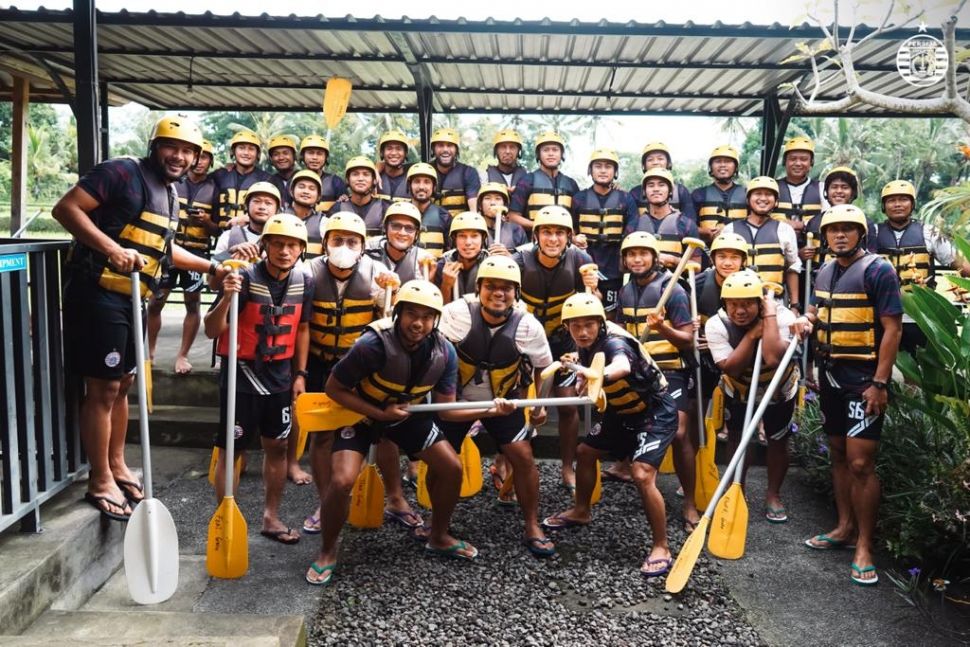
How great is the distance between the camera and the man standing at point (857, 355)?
5000 mm

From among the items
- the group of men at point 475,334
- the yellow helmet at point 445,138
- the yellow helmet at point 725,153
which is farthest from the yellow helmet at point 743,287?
the yellow helmet at point 445,138

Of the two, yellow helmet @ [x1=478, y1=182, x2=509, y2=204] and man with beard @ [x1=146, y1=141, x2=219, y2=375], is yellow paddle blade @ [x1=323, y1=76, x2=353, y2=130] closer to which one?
man with beard @ [x1=146, y1=141, x2=219, y2=375]

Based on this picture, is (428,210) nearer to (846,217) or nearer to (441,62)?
(441,62)

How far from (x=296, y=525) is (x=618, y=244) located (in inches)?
164

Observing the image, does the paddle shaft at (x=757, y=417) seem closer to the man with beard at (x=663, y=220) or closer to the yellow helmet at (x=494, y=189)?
the man with beard at (x=663, y=220)

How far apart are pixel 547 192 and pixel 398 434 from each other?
373cm

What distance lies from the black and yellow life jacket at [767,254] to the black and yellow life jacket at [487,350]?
2860 mm

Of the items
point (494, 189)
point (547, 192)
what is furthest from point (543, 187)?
point (494, 189)

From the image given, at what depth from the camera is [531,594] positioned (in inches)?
186

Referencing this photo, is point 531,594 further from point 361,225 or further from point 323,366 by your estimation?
point 361,225

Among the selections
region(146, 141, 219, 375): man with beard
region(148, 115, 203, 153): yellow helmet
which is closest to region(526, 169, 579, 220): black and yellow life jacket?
region(146, 141, 219, 375): man with beard

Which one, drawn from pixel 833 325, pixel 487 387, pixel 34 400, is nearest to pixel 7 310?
pixel 34 400

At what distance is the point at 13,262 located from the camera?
394cm

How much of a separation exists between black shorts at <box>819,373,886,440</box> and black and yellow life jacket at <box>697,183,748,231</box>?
2.92m
